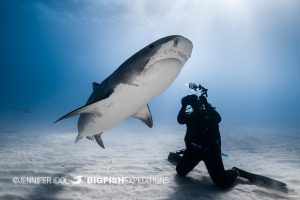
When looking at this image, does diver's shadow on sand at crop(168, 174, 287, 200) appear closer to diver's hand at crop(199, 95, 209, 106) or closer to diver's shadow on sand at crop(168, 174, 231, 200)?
diver's shadow on sand at crop(168, 174, 231, 200)

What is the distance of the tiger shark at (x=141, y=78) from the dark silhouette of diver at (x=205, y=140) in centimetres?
148

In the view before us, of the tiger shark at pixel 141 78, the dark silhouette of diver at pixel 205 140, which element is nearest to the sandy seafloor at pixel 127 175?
the dark silhouette of diver at pixel 205 140

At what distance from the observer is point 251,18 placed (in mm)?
47469

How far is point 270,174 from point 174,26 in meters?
49.6

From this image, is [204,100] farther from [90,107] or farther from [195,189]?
[90,107]

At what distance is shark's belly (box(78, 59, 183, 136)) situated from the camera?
11.6 ft

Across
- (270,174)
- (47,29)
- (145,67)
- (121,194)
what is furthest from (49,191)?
(47,29)

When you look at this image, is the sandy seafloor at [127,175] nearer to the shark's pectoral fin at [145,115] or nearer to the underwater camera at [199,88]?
the shark's pectoral fin at [145,115]

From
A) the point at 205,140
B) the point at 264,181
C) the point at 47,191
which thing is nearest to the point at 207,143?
the point at 205,140

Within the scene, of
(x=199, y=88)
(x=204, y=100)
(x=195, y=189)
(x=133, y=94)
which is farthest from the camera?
(x=199, y=88)

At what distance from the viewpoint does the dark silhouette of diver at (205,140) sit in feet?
16.3

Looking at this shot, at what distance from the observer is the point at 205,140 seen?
5.07 m

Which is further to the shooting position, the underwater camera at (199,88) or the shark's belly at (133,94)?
the underwater camera at (199,88)

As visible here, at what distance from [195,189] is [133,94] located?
2.35m
